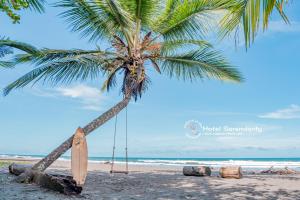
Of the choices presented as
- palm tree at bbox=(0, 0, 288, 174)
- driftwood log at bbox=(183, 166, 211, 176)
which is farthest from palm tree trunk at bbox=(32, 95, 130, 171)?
driftwood log at bbox=(183, 166, 211, 176)

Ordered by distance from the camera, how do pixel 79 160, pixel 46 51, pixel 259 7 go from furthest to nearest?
pixel 46 51 < pixel 79 160 < pixel 259 7

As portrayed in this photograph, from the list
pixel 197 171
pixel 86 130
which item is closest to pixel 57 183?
pixel 86 130

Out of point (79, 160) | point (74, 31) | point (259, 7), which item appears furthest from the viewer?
point (74, 31)

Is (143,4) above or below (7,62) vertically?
above

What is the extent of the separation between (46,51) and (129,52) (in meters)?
2.43

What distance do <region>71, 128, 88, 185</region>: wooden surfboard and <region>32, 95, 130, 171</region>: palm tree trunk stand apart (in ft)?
1.46

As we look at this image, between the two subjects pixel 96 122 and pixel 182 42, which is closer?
pixel 96 122

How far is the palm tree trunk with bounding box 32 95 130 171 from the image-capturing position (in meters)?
8.60

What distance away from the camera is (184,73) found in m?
12.0

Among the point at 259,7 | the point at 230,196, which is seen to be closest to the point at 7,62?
the point at 230,196

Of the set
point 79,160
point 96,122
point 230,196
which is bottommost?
point 230,196

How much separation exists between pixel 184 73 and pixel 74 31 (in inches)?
157

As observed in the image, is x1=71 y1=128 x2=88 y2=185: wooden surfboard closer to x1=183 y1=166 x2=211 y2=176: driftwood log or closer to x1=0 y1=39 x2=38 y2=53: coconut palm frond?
x1=0 y1=39 x2=38 y2=53: coconut palm frond

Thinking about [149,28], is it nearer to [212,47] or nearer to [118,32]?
[118,32]
